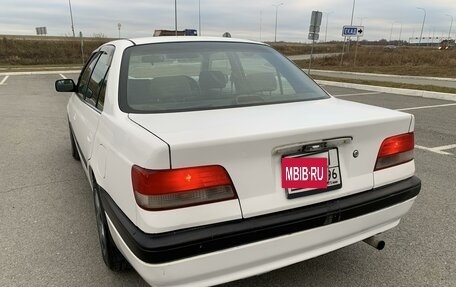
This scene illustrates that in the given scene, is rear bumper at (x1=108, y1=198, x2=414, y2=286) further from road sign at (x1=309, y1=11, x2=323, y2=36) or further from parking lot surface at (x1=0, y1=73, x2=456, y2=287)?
road sign at (x1=309, y1=11, x2=323, y2=36)

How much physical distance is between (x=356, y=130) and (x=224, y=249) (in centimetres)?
97

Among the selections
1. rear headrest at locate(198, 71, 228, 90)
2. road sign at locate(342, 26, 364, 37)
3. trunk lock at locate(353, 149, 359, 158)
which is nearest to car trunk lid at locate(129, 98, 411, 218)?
trunk lock at locate(353, 149, 359, 158)

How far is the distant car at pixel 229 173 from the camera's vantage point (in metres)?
1.82

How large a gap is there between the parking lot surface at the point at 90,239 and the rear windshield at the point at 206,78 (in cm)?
117

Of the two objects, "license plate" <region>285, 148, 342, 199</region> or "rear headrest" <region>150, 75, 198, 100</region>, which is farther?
"rear headrest" <region>150, 75, 198, 100</region>

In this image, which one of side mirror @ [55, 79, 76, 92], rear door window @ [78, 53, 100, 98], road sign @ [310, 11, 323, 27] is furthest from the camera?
road sign @ [310, 11, 323, 27]

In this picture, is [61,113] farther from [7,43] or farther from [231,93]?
[7,43]

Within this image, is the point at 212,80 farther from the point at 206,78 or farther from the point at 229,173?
the point at 229,173

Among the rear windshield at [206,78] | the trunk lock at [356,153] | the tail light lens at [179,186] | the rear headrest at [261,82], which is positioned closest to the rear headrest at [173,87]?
the rear windshield at [206,78]

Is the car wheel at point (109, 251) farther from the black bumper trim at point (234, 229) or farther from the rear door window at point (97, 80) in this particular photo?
the rear door window at point (97, 80)

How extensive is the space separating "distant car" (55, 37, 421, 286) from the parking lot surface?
1.17ft

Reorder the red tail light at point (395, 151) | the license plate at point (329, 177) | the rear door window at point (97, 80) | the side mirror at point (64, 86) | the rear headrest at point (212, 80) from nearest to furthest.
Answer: the license plate at point (329, 177), the red tail light at point (395, 151), the rear headrest at point (212, 80), the rear door window at point (97, 80), the side mirror at point (64, 86)

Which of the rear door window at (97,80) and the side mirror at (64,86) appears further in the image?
the side mirror at (64,86)

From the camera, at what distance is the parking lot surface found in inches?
104
